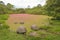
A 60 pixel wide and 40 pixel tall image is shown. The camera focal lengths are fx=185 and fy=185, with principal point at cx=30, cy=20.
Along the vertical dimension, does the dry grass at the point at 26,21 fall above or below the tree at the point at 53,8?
below

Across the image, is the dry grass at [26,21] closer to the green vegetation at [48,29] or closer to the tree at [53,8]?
the green vegetation at [48,29]

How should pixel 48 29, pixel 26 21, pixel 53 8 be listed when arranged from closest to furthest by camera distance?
pixel 48 29
pixel 53 8
pixel 26 21

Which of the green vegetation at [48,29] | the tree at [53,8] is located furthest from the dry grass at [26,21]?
the tree at [53,8]

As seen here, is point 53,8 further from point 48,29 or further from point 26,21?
point 48,29

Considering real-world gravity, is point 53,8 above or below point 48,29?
above

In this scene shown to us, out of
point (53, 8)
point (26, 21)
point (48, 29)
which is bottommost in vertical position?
point (48, 29)

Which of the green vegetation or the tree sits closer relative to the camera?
the green vegetation

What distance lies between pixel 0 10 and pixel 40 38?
18453mm

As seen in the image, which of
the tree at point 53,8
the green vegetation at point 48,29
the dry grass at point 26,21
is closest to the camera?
the green vegetation at point 48,29

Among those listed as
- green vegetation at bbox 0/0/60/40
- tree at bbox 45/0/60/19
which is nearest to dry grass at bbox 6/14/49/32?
green vegetation at bbox 0/0/60/40

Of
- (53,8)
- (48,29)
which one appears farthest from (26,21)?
(48,29)

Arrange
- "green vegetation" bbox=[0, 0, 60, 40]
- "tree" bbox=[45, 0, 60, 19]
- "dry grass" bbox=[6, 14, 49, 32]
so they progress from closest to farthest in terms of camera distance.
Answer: "green vegetation" bbox=[0, 0, 60, 40], "dry grass" bbox=[6, 14, 49, 32], "tree" bbox=[45, 0, 60, 19]

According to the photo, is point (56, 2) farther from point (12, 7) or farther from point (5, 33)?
point (12, 7)

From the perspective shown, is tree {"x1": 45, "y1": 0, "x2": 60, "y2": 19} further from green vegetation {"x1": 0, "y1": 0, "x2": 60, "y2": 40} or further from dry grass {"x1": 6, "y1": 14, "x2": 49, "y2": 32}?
dry grass {"x1": 6, "y1": 14, "x2": 49, "y2": 32}
